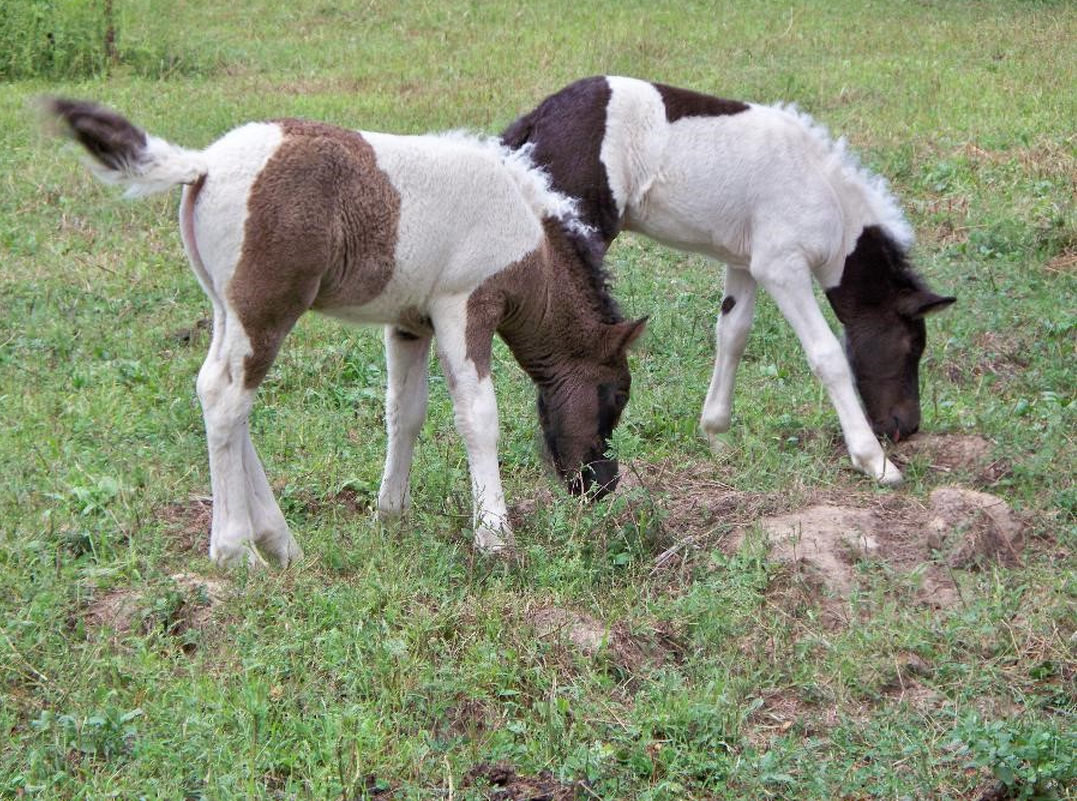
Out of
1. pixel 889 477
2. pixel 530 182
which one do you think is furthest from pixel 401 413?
pixel 889 477

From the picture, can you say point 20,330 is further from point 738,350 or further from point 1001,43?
point 1001,43

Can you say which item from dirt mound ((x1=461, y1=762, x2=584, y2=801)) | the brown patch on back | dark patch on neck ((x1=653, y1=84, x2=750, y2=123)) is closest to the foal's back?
the brown patch on back

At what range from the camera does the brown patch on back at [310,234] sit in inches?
202

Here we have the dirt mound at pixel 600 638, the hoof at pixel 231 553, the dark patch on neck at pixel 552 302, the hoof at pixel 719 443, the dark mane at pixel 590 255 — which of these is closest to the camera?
the dirt mound at pixel 600 638

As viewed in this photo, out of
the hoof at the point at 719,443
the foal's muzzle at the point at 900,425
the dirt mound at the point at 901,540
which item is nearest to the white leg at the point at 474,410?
the dirt mound at the point at 901,540

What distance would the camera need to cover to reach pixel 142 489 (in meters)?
6.14

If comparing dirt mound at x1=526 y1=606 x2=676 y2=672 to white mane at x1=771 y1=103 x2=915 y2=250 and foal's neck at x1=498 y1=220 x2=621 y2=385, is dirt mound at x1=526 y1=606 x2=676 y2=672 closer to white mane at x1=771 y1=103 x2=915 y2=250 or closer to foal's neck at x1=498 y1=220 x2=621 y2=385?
foal's neck at x1=498 y1=220 x2=621 y2=385

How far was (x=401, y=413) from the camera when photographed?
609 centimetres

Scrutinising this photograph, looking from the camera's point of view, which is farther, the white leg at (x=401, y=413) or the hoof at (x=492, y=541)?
the white leg at (x=401, y=413)

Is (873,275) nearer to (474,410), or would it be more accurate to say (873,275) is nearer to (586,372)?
(586,372)

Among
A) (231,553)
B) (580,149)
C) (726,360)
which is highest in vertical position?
(580,149)

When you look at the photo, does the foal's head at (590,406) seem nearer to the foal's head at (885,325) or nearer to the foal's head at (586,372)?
the foal's head at (586,372)

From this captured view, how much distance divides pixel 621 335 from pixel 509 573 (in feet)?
4.28

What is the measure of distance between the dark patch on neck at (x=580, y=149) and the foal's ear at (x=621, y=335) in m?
0.80
